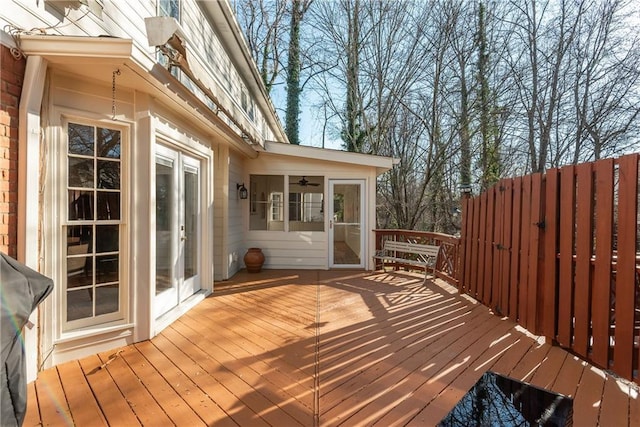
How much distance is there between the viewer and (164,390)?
2.31 meters

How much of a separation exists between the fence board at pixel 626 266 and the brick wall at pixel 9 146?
14.8 feet

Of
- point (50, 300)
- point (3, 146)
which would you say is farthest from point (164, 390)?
point (3, 146)

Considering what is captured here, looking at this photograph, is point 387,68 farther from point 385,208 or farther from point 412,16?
point 385,208

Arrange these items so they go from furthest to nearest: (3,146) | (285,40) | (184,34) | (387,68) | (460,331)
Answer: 1. (285,40)
2. (387,68)
3. (184,34)
4. (460,331)
5. (3,146)

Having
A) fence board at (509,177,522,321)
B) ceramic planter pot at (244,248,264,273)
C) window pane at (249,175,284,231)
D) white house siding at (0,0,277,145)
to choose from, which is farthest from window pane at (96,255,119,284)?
fence board at (509,177,522,321)

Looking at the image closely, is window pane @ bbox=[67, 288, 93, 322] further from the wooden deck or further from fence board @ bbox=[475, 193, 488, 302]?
fence board @ bbox=[475, 193, 488, 302]

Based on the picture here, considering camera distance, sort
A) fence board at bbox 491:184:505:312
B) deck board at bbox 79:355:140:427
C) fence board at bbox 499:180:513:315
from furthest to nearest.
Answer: fence board at bbox 491:184:505:312 < fence board at bbox 499:180:513:315 < deck board at bbox 79:355:140:427

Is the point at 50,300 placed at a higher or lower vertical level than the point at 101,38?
lower

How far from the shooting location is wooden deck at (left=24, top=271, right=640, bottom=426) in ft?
6.73

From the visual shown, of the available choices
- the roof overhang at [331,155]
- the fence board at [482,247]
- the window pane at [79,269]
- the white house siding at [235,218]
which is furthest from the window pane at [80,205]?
the fence board at [482,247]

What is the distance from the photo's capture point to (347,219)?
22.9ft

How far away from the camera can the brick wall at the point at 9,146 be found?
2270mm

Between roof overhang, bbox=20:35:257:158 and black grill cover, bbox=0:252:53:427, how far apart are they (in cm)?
171

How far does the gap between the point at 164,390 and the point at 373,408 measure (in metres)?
1.48
